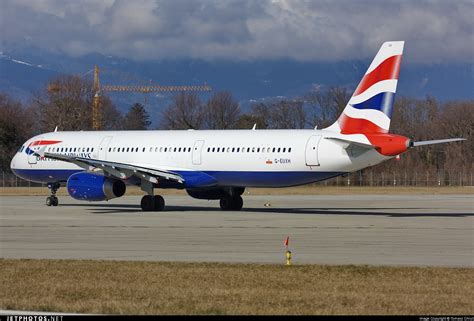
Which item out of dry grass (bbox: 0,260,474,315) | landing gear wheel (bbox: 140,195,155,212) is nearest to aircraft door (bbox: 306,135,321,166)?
landing gear wheel (bbox: 140,195,155,212)

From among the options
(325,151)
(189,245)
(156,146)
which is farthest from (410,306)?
(156,146)

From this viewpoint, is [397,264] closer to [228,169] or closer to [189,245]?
[189,245]

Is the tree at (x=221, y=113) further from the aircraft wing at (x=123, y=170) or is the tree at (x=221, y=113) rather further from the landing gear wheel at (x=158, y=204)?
the aircraft wing at (x=123, y=170)

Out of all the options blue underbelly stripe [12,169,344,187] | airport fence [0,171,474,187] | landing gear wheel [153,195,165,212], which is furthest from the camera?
airport fence [0,171,474,187]

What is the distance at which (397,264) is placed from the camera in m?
19.7

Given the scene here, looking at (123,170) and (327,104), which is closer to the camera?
(123,170)

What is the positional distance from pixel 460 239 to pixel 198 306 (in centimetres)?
1326

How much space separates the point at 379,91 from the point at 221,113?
91433 mm

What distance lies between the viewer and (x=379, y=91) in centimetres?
3647

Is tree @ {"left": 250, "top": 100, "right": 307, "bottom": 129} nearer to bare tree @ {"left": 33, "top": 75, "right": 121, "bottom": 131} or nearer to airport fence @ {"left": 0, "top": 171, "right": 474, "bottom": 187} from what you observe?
bare tree @ {"left": 33, "top": 75, "right": 121, "bottom": 131}

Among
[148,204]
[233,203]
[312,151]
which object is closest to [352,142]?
[312,151]

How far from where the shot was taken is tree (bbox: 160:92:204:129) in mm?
123619

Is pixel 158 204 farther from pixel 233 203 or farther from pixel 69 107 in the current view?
pixel 69 107

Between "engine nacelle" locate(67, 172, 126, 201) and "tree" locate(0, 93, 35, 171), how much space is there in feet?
180
